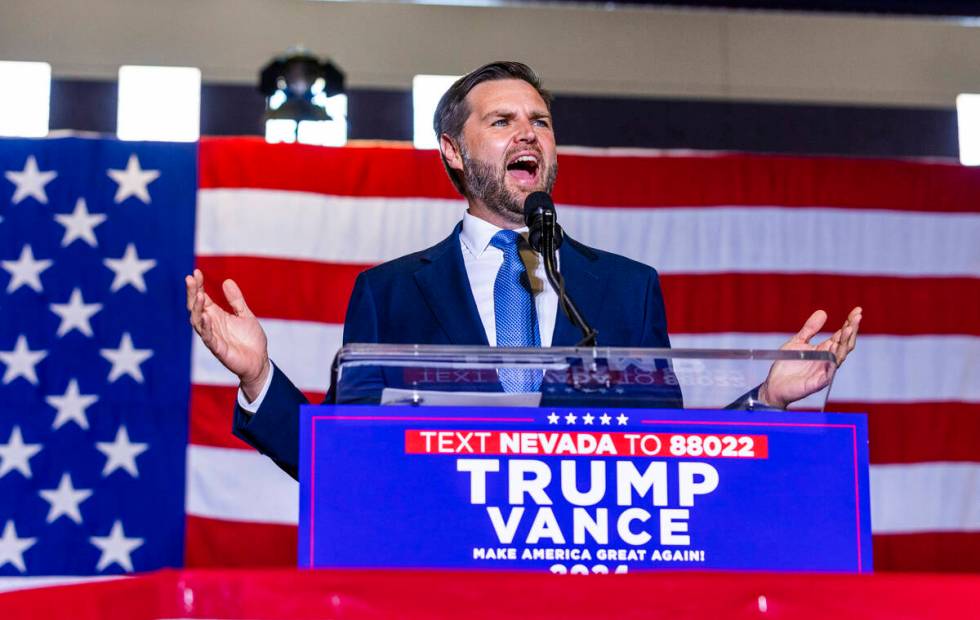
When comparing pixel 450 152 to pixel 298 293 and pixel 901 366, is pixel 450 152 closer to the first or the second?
pixel 298 293

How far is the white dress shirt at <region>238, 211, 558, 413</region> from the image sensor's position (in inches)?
72.6

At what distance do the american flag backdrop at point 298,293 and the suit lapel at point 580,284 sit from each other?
229cm

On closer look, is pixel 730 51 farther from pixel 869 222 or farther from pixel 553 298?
pixel 553 298

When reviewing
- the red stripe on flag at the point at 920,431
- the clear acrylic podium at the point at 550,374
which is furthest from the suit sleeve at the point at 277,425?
the red stripe on flag at the point at 920,431

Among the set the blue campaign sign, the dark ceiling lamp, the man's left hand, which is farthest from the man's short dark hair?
the dark ceiling lamp

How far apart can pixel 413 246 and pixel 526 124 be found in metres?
2.25

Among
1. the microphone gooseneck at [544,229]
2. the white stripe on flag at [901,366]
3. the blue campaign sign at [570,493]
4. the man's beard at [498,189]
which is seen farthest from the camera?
the white stripe on flag at [901,366]

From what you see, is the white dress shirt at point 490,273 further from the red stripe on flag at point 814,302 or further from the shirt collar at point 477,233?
the red stripe on flag at point 814,302

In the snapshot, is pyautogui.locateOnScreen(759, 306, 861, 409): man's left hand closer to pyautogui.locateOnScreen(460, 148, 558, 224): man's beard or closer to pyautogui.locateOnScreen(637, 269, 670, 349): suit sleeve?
pyautogui.locateOnScreen(637, 269, 670, 349): suit sleeve

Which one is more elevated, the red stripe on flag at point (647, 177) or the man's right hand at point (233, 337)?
the red stripe on flag at point (647, 177)

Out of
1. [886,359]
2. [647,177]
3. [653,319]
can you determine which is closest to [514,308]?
[653,319]

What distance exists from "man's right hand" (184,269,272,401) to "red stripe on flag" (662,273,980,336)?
9.34 ft

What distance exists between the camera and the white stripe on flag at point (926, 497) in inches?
166

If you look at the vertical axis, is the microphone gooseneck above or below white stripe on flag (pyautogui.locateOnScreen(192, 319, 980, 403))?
below
